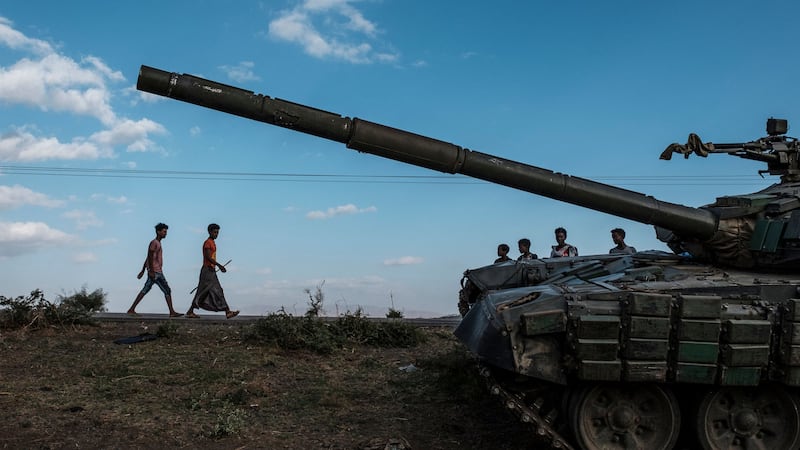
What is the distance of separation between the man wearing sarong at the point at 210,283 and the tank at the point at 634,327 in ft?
19.2

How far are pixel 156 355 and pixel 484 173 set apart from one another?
5.34 meters

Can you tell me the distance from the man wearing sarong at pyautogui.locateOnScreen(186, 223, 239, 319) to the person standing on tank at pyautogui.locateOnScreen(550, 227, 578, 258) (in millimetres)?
5387

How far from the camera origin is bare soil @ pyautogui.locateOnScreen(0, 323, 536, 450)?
23.1ft

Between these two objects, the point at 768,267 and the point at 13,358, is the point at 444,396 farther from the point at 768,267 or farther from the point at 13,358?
the point at 13,358

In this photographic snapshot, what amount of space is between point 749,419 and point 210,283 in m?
8.72

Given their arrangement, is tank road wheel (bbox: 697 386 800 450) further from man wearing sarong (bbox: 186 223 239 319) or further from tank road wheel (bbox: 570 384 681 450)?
man wearing sarong (bbox: 186 223 239 319)

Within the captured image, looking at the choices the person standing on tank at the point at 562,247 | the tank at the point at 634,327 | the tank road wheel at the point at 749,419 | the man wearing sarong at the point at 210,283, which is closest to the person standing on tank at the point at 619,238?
the person standing on tank at the point at 562,247

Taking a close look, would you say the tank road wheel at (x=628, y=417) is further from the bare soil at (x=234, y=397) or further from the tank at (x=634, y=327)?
the bare soil at (x=234, y=397)

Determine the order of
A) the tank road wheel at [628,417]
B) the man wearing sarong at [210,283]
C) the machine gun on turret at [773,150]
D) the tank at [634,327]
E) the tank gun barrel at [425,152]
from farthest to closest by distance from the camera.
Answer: the man wearing sarong at [210,283], the machine gun on turret at [773,150], the tank gun barrel at [425,152], the tank road wheel at [628,417], the tank at [634,327]

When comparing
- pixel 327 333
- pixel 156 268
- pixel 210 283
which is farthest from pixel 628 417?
pixel 156 268

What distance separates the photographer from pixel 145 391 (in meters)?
8.46

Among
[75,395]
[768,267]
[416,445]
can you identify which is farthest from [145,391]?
[768,267]

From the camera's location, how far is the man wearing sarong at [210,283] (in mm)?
12578

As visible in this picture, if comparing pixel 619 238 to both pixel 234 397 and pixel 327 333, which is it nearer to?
pixel 327 333
